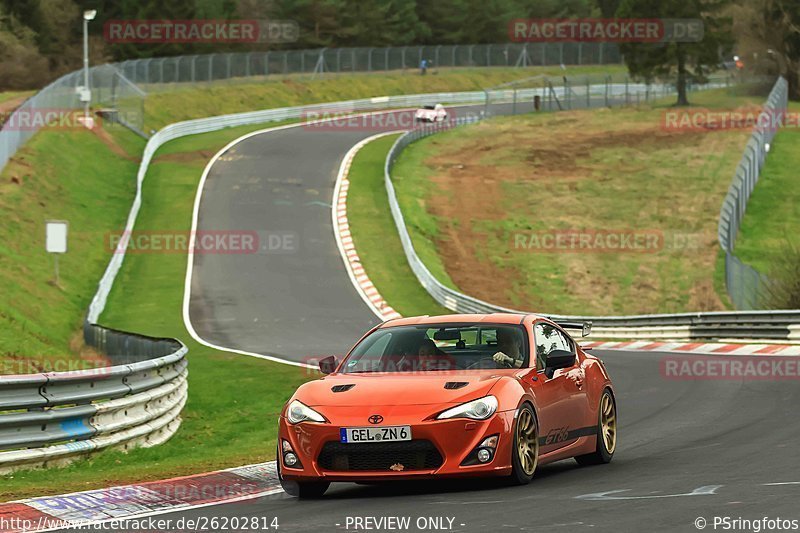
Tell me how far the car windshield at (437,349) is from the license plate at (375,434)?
1200mm

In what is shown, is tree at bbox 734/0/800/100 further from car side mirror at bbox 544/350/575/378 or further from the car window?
car side mirror at bbox 544/350/575/378

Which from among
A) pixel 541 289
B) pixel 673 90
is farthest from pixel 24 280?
pixel 673 90

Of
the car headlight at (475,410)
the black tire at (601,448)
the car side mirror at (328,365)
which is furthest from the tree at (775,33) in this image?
the car headlight at (475,410)

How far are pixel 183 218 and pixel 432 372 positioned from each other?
39.1 m

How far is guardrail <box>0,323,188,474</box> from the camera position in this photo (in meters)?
12.3

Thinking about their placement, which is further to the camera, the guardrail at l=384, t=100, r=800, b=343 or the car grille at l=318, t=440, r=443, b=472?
the guardrail at l=384, t=100, r=800, b=343

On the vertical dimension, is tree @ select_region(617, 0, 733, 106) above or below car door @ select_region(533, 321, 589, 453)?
above

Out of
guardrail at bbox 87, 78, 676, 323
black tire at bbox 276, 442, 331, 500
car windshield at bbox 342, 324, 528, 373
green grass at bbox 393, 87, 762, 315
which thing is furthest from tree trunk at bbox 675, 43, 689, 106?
black tire at bbox 276, 442, 331, 500

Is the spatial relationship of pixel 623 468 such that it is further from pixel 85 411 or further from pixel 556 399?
pixel 85 411

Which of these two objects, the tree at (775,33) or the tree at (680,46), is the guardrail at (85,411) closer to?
the tree at (680,46)

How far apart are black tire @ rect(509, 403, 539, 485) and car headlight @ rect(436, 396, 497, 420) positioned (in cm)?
24

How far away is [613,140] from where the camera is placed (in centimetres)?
7062

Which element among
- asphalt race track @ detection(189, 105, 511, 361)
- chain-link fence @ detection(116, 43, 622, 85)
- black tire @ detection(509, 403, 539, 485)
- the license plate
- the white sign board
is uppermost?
chain-link fence @ detection(116, 43, 622, 85)

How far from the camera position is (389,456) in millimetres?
10070
